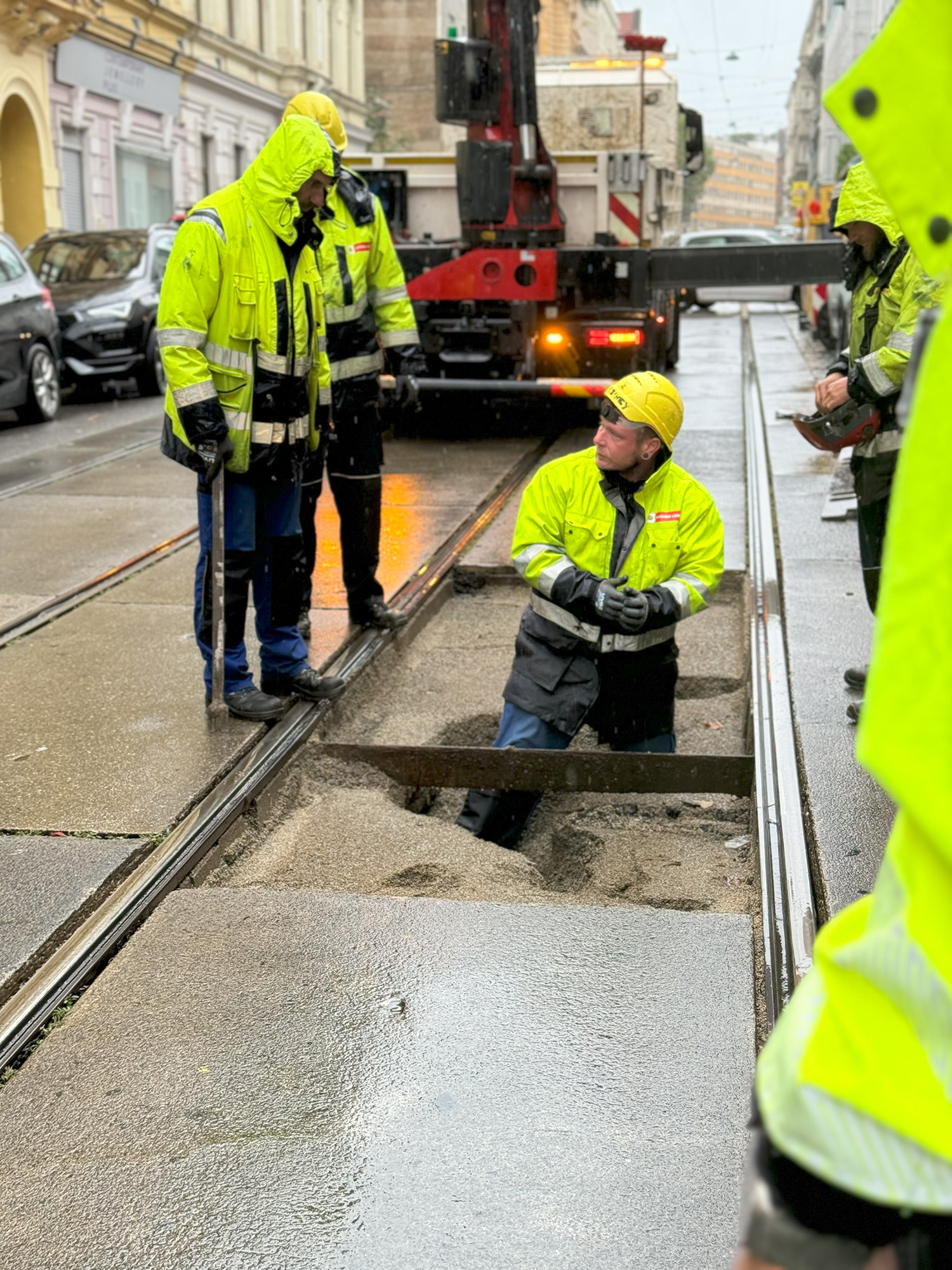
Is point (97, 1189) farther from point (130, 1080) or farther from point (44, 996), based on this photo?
point (44, 996)

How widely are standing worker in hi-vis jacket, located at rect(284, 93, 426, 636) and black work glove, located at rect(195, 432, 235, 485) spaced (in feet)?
2.32

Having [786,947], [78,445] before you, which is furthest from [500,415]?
[786,947]

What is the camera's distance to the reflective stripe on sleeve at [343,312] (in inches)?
245

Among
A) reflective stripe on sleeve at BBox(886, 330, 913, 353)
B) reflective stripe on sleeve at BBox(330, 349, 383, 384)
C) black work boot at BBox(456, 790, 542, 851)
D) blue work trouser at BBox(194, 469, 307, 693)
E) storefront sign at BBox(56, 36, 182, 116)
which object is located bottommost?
black work boot at BBox(456, 790, 542, 851)

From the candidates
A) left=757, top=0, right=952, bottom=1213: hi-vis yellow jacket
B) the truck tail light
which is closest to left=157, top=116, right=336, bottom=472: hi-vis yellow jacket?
left=757, top=0, right=952, bottom=1213: hi-vis yellow jacket

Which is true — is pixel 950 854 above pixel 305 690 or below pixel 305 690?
above

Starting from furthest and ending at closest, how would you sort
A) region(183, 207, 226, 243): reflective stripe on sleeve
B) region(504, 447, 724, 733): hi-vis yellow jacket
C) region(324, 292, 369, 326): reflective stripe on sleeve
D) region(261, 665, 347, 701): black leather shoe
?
region(324, 292, 369, 326): reflective stripe on sleeve → region(261, 665, 347, 701): black leather shoe → region(183, 207, 226, 243): reflective stripe on sleeve → region(504, 447, 724, 733): hi-vis yellow jacket

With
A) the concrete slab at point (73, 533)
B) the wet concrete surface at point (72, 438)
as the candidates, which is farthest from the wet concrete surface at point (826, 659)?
the wet concrete surface at point (72, 438)

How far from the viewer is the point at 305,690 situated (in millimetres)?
5715

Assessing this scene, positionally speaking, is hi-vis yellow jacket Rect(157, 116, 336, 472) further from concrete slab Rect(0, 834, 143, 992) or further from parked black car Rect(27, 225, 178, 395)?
parked black car Rect(27, 225, 178, 395)

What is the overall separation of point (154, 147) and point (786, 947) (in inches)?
1250

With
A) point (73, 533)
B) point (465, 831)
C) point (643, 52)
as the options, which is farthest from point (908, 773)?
point (643, 52)

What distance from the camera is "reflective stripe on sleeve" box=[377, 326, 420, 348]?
6457 millimetres

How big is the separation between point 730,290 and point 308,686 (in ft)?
69.9
